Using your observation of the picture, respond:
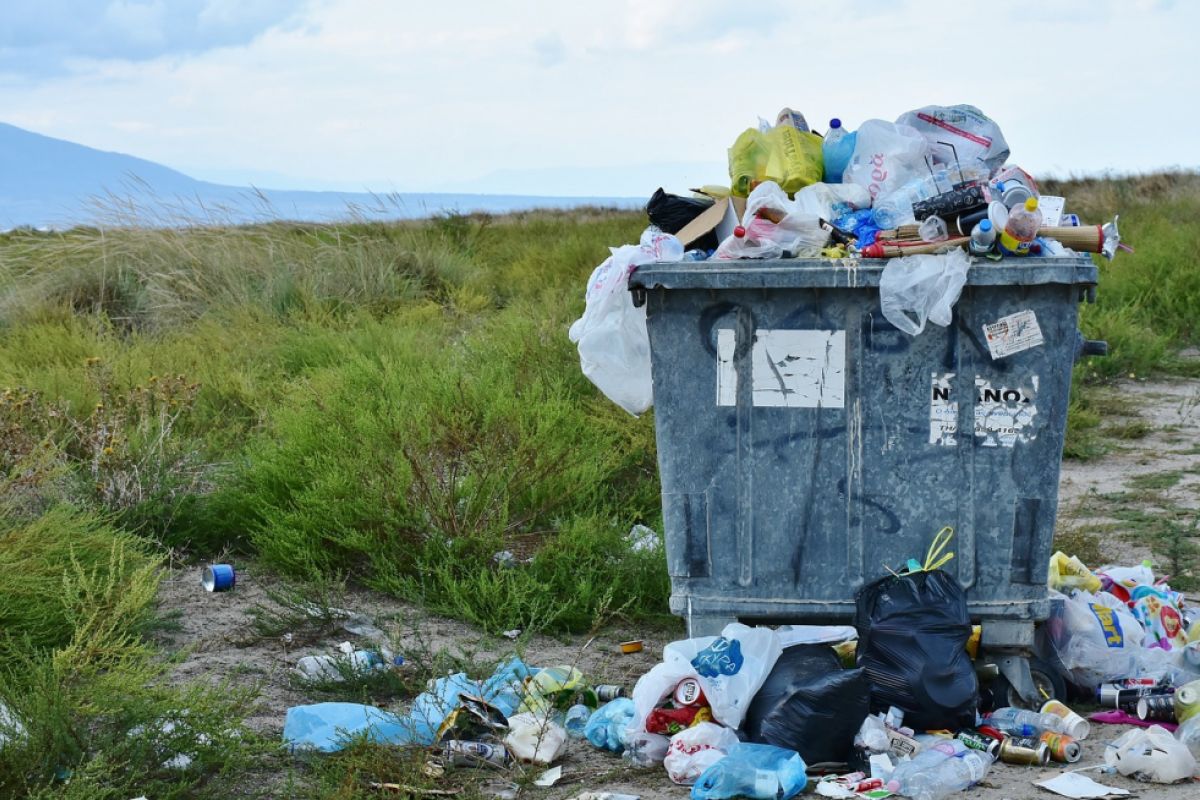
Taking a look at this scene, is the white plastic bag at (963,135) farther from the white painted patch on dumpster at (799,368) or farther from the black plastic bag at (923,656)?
the black plastic bag at (923,656)

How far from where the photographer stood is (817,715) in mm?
3182

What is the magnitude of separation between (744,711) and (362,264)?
339 inches

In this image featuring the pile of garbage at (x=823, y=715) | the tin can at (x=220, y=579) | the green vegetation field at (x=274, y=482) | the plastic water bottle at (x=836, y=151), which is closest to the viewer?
the green vegetation field at (x=274, y=482)

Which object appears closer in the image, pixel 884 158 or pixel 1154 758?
pixel 1154 758

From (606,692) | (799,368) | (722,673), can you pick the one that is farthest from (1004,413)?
(606,692)

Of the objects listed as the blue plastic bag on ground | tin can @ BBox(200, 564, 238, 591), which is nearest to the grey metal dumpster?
the blue plastic bag on ground

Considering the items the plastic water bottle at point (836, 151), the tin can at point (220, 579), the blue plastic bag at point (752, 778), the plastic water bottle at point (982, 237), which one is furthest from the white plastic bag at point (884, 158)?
the tin can at point (220, 579)

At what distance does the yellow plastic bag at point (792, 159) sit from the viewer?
389 centimetres

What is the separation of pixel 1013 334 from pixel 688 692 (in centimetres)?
127

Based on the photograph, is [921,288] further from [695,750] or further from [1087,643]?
[695,750]

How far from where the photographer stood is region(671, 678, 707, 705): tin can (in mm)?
3328

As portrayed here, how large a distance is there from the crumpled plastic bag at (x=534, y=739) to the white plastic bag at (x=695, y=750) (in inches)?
10.9

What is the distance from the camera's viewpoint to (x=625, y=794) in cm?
309

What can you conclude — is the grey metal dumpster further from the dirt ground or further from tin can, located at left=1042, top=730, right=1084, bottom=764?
the dirt ground
